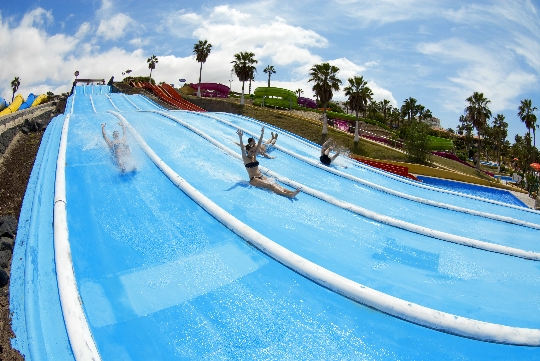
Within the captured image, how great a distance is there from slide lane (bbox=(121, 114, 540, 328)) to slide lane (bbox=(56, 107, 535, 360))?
60 centimetres

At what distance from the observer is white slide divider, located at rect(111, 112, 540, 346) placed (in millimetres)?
4219

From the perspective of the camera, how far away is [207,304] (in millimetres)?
4480

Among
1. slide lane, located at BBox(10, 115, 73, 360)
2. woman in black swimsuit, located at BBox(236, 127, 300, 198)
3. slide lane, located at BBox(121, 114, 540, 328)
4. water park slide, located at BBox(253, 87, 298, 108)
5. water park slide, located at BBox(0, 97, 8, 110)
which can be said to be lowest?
slide lane, located at BBox(10, 115, 73, 360)

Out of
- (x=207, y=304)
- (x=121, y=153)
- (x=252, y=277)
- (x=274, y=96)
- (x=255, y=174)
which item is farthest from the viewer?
(x=274, y=96)

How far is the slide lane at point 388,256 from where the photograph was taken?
491 cm

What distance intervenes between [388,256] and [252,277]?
2138mm

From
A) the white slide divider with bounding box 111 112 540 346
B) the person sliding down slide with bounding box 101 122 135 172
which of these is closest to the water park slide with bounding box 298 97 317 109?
the person sliding down slide with bounding box 101 122 135 172

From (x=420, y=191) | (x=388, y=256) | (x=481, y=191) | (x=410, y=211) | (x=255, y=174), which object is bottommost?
(x=481, y=191)

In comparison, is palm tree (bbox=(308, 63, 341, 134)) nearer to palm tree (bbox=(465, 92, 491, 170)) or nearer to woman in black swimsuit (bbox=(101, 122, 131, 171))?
palm tree (bbox=(465, 92, 491, 170))

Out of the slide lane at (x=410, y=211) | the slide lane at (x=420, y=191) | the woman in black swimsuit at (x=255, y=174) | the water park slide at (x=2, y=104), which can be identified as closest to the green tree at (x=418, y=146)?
the slide lane at (x=420, y=191)

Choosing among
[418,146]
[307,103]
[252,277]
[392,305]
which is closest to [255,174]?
[252,277]

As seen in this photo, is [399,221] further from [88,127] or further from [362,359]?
[88,127]

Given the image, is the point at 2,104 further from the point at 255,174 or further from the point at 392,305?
the point at 392,305

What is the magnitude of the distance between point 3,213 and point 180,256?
151 inches
